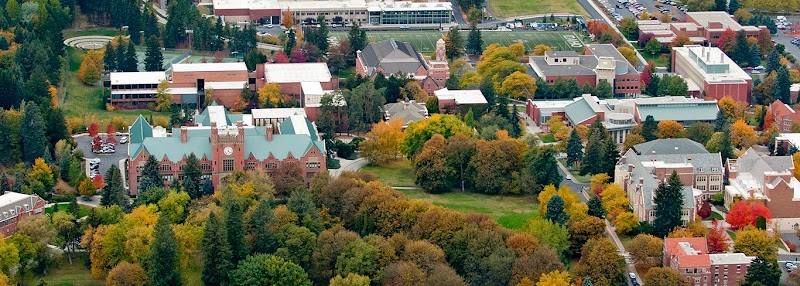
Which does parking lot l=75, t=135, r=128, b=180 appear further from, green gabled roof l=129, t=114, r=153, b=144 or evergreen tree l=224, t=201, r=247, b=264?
evergreen tree l=224, t=201, r=247, b=264

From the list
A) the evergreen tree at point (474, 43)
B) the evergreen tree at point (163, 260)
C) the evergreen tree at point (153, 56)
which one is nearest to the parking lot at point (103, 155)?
the evergreen tree at point (153, 56)

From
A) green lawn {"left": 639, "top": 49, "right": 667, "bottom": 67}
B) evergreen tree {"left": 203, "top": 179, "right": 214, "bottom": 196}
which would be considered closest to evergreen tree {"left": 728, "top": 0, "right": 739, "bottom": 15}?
green lawn {"left": 639, "top": 49, "right": 667, "bottom": 67}

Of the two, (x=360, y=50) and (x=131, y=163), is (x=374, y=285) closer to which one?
(x=131, y=163)

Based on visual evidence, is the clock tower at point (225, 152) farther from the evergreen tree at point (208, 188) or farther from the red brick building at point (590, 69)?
the red brick building at point (590, 69)

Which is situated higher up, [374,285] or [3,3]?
[3,3]

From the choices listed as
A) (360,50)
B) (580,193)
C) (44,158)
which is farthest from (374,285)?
(360,50)

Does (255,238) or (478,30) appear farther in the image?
(478,30)
